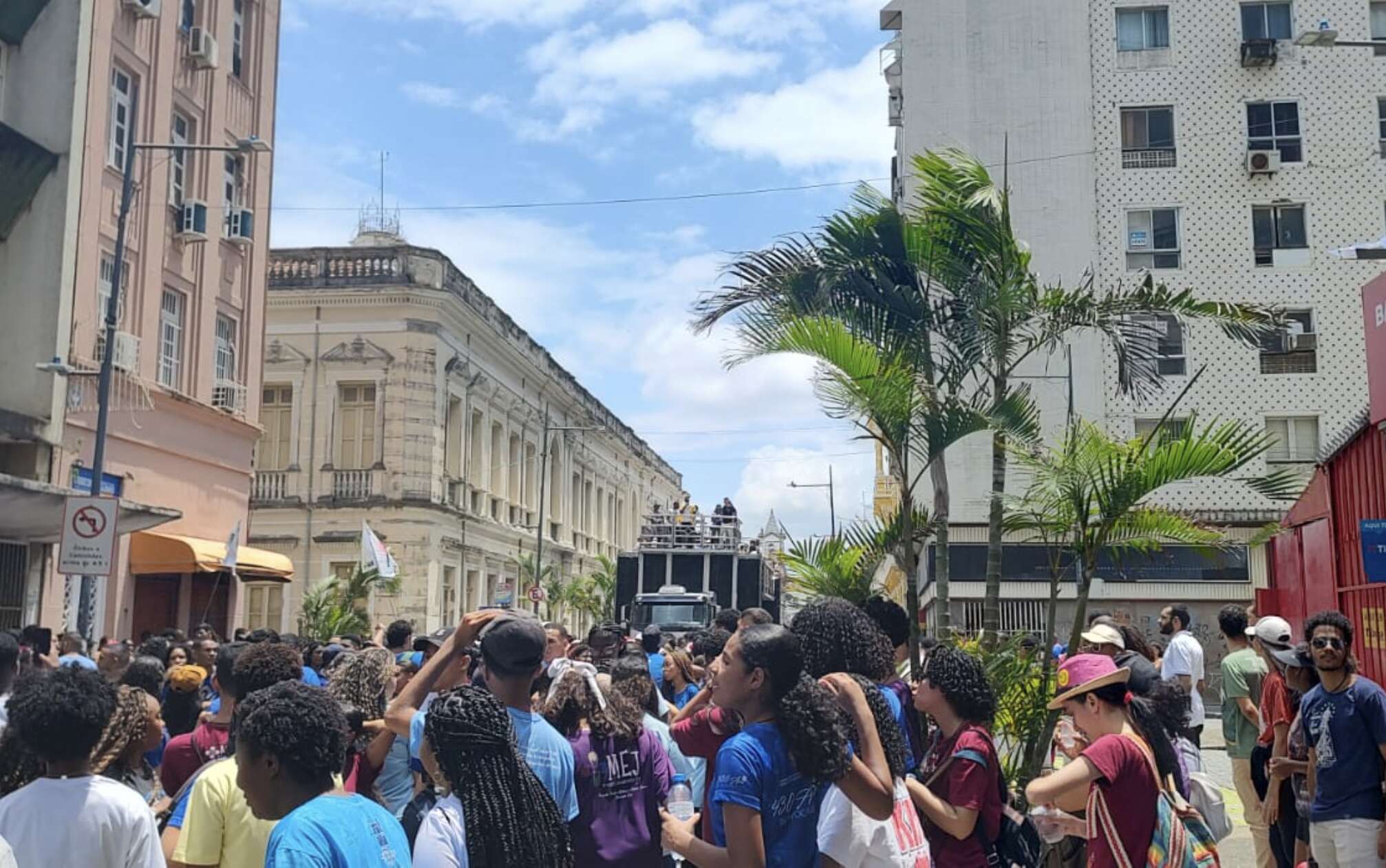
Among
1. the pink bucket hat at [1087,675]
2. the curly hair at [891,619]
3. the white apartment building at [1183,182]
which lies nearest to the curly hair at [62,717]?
the pink bucket hat at [1087,675]

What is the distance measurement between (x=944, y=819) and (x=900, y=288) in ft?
17.2

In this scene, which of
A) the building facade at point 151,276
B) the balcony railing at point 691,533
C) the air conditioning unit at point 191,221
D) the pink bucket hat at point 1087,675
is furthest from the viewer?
the balcony railing at point 691,533

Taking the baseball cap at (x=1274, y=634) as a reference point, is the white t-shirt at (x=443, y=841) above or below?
below

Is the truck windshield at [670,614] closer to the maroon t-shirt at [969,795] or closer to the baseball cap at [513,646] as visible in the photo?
the maroon t-shirt at [969,795]

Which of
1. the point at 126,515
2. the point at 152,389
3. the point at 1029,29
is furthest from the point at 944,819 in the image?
the point at 1029,29

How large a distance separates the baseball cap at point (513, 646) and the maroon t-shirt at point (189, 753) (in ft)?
5.82

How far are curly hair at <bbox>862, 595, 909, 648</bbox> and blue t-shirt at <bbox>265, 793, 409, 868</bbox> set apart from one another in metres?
3.41

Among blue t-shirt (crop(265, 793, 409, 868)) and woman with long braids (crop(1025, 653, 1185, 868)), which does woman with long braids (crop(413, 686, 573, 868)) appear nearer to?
blue t-shirt (crop(265, 793, 409, 868))

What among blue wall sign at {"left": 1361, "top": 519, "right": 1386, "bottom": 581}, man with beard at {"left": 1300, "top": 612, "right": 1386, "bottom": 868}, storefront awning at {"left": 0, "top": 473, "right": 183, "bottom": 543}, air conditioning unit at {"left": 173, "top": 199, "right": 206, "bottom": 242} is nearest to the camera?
man with beard at {"left": 1300, "top": 612, "right": 1386, "bottom": 868}

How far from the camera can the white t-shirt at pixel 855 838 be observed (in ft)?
12.6

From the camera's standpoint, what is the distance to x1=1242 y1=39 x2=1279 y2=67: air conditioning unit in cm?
2955

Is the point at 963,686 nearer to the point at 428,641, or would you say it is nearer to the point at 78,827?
the point at 78,827

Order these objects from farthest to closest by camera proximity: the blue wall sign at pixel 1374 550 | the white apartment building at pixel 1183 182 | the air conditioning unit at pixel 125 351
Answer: the white apartment building at pixel 1183 182 → the air conditioning unit at pixel 125 351 → the blue wall sign at pixel 1374 550

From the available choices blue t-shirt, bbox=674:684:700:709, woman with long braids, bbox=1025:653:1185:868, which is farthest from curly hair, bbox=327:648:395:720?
blue t-shirt, bbox=674:684:700:709
